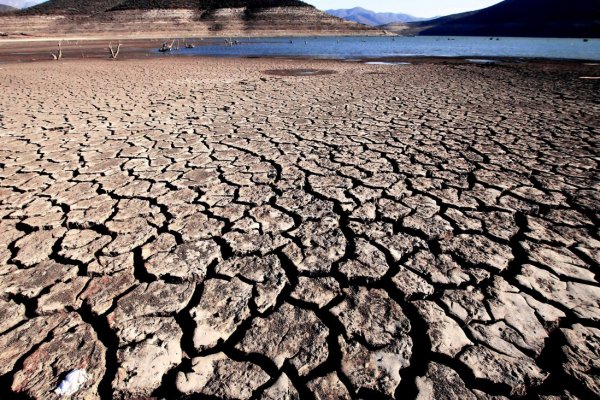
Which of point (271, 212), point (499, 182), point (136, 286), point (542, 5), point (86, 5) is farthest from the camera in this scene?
point (542, 5)

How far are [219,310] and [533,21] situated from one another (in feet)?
364

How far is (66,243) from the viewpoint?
1.95m

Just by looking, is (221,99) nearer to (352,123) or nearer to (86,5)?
(352,123)

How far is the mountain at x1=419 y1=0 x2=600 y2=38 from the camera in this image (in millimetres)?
69250

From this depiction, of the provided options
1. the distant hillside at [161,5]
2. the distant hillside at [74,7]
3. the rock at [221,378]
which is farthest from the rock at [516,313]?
the distant hillside at [74,7]

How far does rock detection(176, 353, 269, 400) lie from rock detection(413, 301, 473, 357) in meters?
0.72

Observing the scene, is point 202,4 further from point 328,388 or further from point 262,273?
point 328,388

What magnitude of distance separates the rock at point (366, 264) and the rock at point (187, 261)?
760 millimetres

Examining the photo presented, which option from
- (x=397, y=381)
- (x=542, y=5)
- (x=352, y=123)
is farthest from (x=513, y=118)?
(x=542, y=5)

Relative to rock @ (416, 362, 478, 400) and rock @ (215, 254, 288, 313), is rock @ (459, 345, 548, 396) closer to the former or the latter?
rock @ (416, 362, 478, 400)

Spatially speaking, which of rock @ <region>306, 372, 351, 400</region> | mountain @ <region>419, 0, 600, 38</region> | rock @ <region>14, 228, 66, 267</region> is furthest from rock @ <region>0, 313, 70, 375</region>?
mountain @ <region>419, 0, 600, 38</region>

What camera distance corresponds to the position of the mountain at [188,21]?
5188 cm

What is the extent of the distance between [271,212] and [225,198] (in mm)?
447

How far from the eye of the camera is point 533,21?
8150 cm
